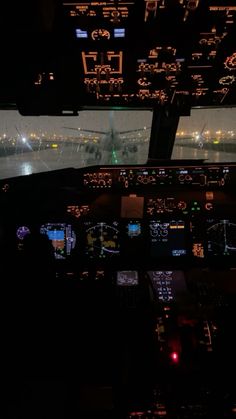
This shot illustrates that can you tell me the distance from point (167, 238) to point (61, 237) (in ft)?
3.05

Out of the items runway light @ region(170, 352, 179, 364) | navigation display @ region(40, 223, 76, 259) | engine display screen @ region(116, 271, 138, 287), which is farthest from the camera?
navigation display @ region(40, 223, 76, 259)

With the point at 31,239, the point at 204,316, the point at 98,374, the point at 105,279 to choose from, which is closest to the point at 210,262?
the point at 204,316

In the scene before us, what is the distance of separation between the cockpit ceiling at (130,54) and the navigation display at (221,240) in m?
1.14

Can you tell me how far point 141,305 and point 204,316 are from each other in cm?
45

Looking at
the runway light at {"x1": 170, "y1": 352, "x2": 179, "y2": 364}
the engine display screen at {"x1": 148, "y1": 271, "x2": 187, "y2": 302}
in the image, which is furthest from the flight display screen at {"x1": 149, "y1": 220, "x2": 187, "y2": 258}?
the runway light at {"x1": 170, "y1": 352, "x2": 179, "y2": 364}

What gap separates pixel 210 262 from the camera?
2.85m

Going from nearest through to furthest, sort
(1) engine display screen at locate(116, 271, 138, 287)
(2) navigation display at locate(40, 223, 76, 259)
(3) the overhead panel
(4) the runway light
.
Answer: (3) the overhead panel, (4) the runway light, (1) engine display screen at locate(116, 271, 138, 287), (2) navigation display at locate(40, 223, 76, 259)

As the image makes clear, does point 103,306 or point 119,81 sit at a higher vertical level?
point 119,81

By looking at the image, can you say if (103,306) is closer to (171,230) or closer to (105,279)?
(105,279)

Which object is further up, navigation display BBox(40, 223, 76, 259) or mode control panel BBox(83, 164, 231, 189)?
mode control panel BBox(83, 164, 231, 189)

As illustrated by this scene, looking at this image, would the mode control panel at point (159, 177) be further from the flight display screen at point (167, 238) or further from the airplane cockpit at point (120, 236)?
the flight display screen at point (167, 238)

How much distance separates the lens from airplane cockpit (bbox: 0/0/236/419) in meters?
1.72

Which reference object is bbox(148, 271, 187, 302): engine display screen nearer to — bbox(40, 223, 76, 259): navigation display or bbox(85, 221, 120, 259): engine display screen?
bbox(85, 221, 120, 259): engine display screen

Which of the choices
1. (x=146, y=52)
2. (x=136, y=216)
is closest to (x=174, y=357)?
(x=136, y=216)
